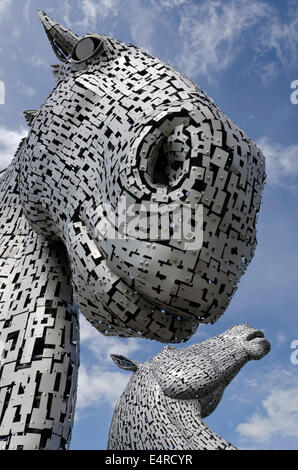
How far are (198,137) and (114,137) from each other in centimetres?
34

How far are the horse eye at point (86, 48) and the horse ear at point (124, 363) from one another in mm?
2784

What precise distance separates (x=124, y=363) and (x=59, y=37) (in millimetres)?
2890

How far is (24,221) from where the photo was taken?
195 centimetres

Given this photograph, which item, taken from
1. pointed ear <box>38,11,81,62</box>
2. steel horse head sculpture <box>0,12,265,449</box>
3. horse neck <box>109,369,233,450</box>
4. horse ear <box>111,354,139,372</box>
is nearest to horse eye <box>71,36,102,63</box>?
steel horse head sculpture <box>0,12,265,449</box>

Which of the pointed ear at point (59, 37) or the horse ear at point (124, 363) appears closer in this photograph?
the pointed ear at point (59, 37)

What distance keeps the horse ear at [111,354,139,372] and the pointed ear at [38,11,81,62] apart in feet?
8.88

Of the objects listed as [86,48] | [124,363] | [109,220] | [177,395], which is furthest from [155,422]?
[86,48]

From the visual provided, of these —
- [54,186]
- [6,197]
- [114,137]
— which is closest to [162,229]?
[114,137]

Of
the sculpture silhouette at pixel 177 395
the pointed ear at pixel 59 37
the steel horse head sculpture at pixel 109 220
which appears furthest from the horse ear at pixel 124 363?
the pointed ear at pixel 59 37

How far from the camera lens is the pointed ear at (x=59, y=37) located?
1.81 meters

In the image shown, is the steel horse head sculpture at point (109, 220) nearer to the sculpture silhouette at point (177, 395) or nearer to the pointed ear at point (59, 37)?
A: the pointed ear at point (59, 37)

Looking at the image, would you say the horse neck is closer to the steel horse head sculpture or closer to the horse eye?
the steel horse head sculpture

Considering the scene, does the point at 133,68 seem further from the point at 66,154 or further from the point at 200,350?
the point at 200,350

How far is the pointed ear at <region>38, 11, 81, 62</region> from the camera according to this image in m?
1.81
